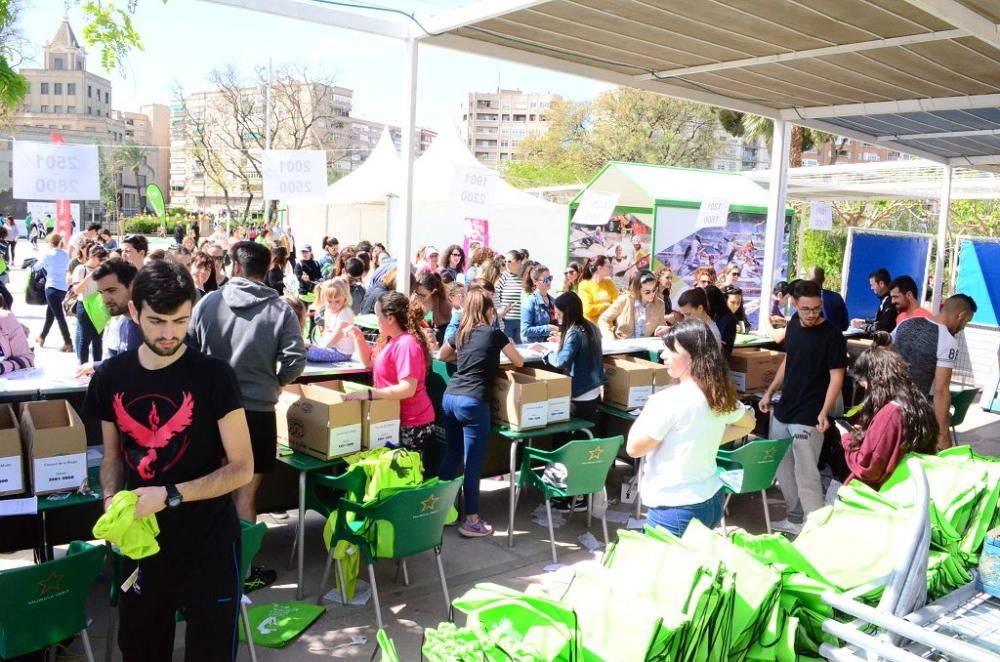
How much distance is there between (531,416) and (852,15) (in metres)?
3.18

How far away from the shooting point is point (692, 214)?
14.7 metres

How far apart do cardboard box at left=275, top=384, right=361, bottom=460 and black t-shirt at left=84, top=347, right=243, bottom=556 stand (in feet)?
6.15

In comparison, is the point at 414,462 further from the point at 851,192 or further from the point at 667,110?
the point at 667,110

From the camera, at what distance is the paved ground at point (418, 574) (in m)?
3.90

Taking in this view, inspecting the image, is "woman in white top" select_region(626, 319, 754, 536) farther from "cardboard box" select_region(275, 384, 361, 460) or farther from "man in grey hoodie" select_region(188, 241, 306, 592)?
"man in grey hoodie" select_region(188, 241, 306, 592)

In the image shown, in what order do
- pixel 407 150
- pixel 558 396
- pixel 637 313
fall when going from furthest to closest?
pixel 637 313 → pixel 407 150 → pixel 558 396

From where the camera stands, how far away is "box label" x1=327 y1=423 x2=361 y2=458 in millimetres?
4480

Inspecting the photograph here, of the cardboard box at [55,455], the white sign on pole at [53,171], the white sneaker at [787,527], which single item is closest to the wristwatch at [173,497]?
the cardboard box at [55,455]

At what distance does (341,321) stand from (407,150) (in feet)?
4.69

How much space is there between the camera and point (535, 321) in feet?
25.9

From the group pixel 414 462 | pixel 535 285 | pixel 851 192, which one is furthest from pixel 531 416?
pixel 851 192

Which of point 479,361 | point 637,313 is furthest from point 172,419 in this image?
point 637,313

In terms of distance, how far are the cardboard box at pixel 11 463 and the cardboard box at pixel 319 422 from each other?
4.11 feet

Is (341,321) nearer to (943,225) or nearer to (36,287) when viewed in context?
(36,287)
